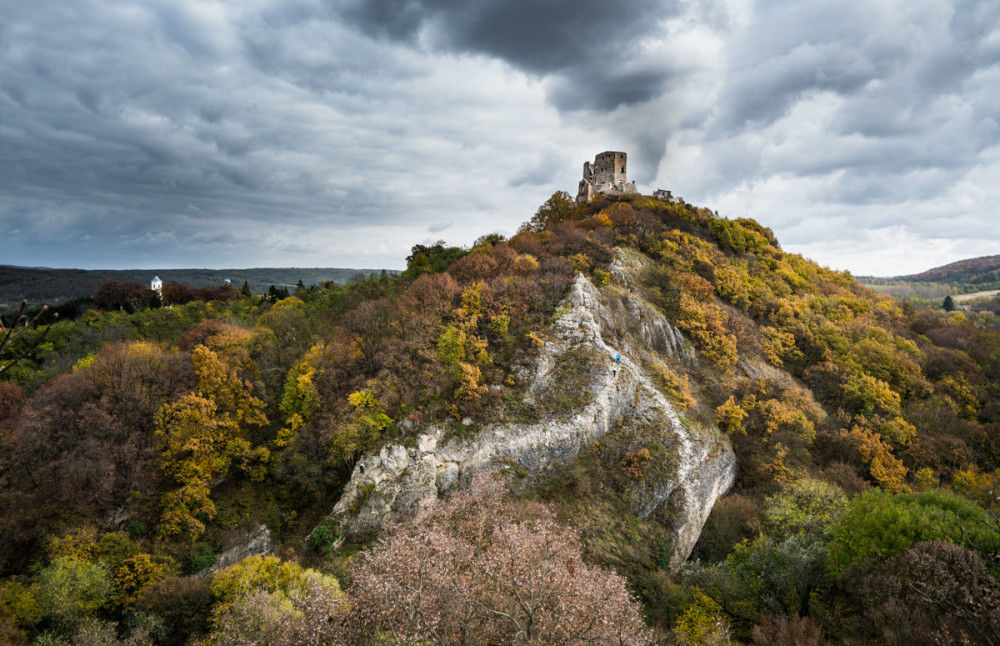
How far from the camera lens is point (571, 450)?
3145cm

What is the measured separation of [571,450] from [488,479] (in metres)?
6.84

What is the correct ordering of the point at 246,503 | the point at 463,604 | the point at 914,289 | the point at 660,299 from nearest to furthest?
the point at 463,604 < the point at 246,503 < the point at 660,299 < the point at 914,289

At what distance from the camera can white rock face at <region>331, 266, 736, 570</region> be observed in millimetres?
27422

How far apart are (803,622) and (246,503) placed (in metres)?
31.5

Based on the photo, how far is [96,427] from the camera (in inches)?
1080

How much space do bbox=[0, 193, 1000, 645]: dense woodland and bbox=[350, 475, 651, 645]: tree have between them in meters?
0.14

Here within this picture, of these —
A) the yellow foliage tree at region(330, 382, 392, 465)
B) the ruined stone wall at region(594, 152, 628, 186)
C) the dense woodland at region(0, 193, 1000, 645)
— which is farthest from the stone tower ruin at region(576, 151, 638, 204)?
the yellow foliage tree at region(330, 382, 392, 465)

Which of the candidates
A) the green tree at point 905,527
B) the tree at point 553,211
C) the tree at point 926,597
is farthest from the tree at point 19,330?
the tree at point 553,211

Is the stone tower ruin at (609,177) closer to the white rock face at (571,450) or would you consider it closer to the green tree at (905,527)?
the white rock face at (571,450)

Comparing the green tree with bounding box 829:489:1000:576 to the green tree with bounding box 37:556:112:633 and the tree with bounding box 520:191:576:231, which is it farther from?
the tree with bounding box 520:191:576:231

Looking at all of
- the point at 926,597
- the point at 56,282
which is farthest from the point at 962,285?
the point at 56,282

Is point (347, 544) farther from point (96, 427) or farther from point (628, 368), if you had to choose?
point (628, 368)

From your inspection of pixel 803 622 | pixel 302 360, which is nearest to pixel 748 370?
pixel 803 622

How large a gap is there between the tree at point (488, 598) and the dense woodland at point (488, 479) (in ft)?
0.46
